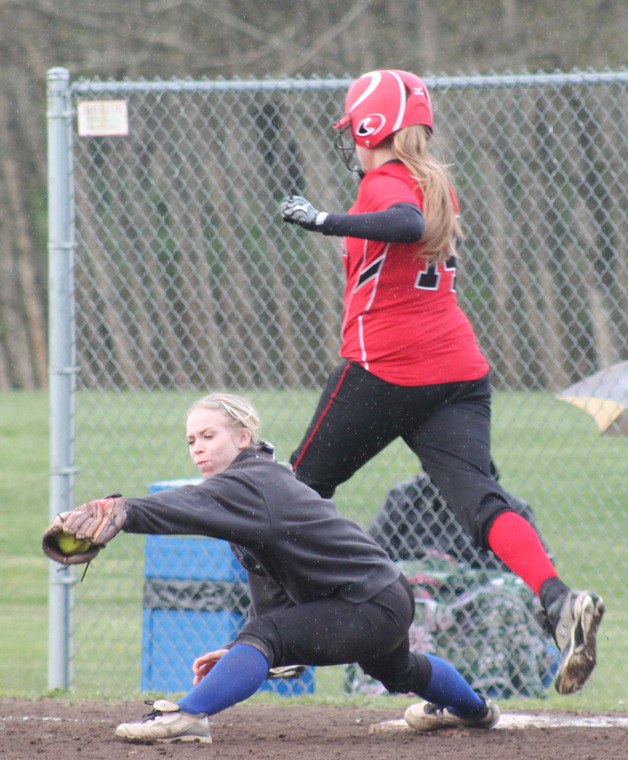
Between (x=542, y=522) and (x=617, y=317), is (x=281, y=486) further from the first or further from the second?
(x=617, y=317)

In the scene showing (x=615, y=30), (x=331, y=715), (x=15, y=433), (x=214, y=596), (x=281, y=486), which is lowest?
(x=331, y=715)

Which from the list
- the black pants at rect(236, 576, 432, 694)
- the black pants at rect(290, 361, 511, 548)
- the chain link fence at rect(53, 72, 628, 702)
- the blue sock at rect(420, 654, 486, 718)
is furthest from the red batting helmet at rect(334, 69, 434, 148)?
the blue sock at rect(420, 654, 486, 718)

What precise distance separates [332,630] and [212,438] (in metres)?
0.67

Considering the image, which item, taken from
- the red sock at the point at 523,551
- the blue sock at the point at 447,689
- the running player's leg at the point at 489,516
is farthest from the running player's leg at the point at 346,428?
the blue sock at the point at 447,689

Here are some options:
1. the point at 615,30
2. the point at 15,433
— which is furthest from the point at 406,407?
the point at 615,30

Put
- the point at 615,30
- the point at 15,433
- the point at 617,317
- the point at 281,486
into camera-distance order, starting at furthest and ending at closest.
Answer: the point at 615,30
the point at 15,433
the point at 617,317
the point at 281,486

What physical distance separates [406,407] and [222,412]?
68cm

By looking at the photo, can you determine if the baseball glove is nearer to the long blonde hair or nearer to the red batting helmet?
the long blonde hair

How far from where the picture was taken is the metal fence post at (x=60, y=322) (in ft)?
17.0

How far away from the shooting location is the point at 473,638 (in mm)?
5320

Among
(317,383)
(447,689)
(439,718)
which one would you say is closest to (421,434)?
(447,689)

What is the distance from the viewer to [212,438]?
398 centimetres

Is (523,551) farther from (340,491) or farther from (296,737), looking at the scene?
(340,491)

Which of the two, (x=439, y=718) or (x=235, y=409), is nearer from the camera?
(x=235, y=409)
